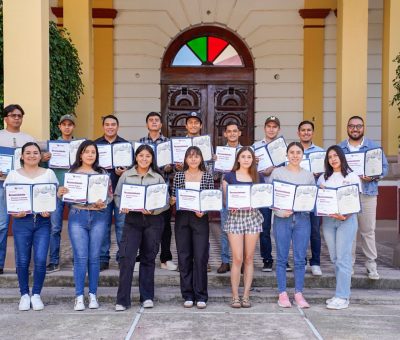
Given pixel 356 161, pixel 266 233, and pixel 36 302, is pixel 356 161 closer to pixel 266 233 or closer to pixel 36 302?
pixel 266 233

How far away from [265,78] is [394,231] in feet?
15.0

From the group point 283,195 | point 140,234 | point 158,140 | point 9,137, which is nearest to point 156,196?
point 140,234

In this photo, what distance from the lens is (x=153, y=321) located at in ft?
20.8

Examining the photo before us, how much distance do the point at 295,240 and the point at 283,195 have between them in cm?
55

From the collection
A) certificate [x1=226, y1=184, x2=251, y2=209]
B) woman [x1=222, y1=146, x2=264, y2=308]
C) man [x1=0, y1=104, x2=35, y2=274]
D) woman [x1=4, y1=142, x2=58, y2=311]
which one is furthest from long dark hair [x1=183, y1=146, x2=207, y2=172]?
man [x1=0, y1=104, x2=35, y2=274]

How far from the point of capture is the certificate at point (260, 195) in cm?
670

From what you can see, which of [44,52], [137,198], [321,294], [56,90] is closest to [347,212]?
[321,294]

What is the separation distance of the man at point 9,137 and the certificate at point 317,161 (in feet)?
11.4

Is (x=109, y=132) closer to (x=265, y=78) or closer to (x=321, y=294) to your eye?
(x=321, y=294)

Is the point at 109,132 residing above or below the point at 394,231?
above

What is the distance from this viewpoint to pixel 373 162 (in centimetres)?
746

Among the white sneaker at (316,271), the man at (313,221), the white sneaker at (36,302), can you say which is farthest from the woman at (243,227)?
the white sneaker at (36,302)

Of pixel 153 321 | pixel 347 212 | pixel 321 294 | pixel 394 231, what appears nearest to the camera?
pixel 153 321

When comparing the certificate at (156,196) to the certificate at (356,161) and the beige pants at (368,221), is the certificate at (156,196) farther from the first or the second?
the beige pants at (368,221)
